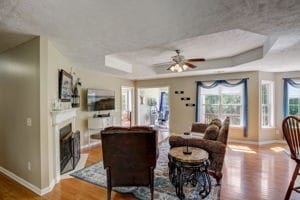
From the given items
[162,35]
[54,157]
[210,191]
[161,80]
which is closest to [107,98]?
[161,80]

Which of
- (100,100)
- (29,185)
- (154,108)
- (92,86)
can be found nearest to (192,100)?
(100,100)

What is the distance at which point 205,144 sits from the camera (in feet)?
10.4

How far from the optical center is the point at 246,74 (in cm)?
597

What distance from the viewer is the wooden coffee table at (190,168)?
2584mm

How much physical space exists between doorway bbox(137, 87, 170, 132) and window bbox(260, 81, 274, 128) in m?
4.30

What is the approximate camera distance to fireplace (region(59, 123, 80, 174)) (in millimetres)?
3545

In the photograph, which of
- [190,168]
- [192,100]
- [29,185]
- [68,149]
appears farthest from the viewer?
[192,100]

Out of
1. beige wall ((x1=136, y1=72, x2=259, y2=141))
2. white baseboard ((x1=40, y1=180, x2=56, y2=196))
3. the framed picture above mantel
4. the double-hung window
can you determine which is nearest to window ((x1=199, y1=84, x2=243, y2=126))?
beige wall ((x1=136, y1=72, x2=259, y2=141))

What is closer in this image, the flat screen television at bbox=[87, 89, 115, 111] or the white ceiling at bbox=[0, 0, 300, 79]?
the white ceiling at bbox=[0, 0, 300, 79]

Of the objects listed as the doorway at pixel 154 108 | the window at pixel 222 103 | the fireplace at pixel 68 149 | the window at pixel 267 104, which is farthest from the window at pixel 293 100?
the fireplace at pixel 68 149

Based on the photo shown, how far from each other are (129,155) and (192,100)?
495 centimetres

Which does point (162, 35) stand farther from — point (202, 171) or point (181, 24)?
point (202, 171)

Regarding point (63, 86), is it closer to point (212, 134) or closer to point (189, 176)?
point (189, 176)

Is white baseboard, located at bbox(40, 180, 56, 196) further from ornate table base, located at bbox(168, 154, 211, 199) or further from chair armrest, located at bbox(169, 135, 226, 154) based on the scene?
chair armrest, located at bbox(169, 135, 226, 154)
